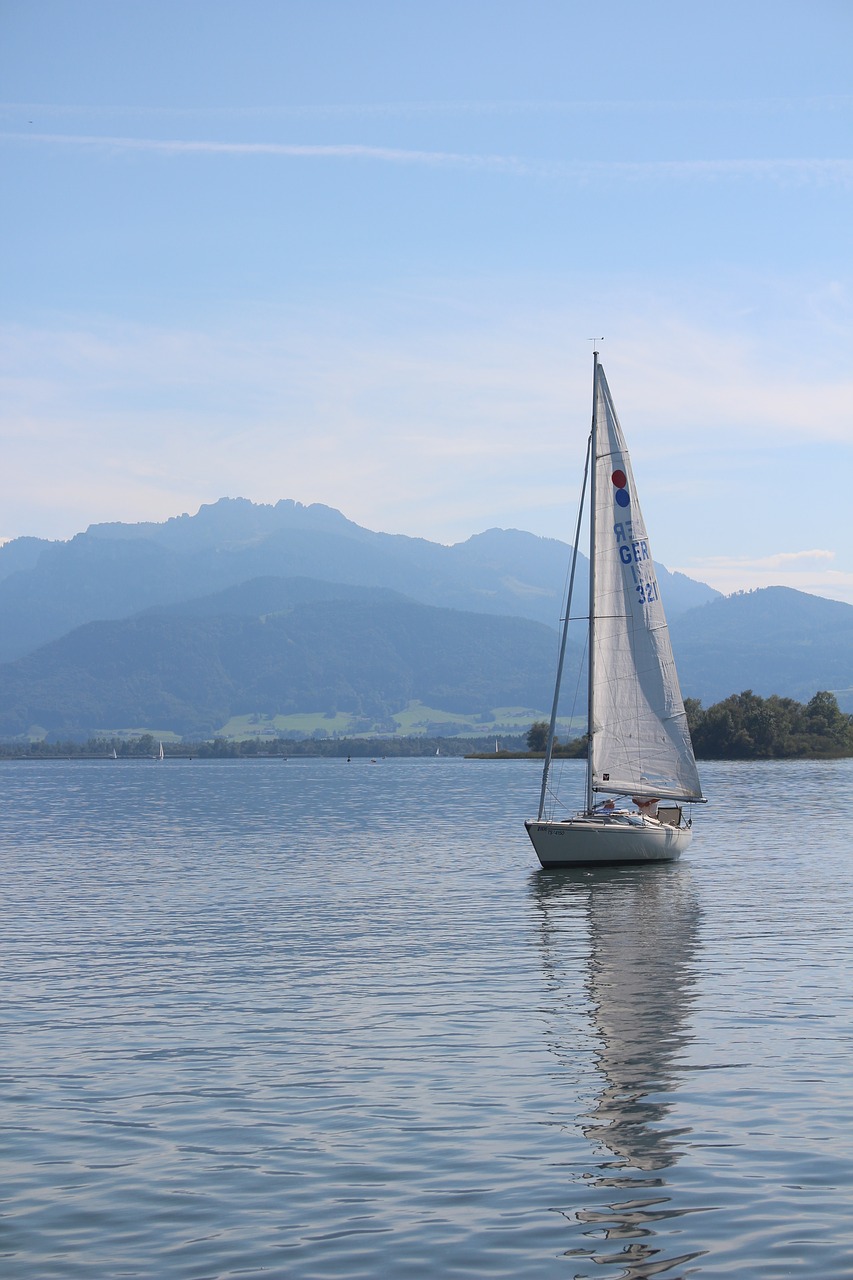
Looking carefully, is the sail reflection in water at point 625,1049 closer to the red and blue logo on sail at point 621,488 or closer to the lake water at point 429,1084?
the lake water at point 429,1084

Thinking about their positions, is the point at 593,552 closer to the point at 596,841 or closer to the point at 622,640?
the point at 622,640

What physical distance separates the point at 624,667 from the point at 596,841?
817 centimetres

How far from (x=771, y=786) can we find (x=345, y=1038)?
426 ft

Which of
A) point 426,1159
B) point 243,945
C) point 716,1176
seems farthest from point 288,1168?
point 243,945

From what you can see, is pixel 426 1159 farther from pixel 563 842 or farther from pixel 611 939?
pixel 563 842

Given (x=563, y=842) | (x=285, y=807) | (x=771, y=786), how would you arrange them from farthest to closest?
(x=771, y=786)
(x=285, y=807)
(x=563, y=842)

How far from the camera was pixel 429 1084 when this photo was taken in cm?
2352

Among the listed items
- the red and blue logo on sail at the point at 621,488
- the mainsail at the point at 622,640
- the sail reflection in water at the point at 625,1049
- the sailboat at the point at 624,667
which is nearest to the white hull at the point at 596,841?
the sailboat at the point at 624,667

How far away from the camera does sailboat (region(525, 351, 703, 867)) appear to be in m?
61.3

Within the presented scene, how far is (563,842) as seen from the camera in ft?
192

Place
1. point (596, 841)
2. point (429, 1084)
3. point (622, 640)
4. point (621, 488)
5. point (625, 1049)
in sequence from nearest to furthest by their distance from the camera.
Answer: point (429, 1084) < point (625, 1049) < point (596, 841) < point (621, 488) < point (622, 640)

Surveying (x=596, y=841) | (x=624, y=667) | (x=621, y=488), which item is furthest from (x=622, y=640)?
(x=596, y=841)

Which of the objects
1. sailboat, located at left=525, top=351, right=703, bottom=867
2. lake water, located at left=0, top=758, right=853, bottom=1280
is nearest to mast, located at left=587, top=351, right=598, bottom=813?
sailboat, located at left=525, top=351, right=703, bottom=867

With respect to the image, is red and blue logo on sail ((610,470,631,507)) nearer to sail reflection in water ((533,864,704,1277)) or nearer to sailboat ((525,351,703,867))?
sailboat ((525,351,703,867))
